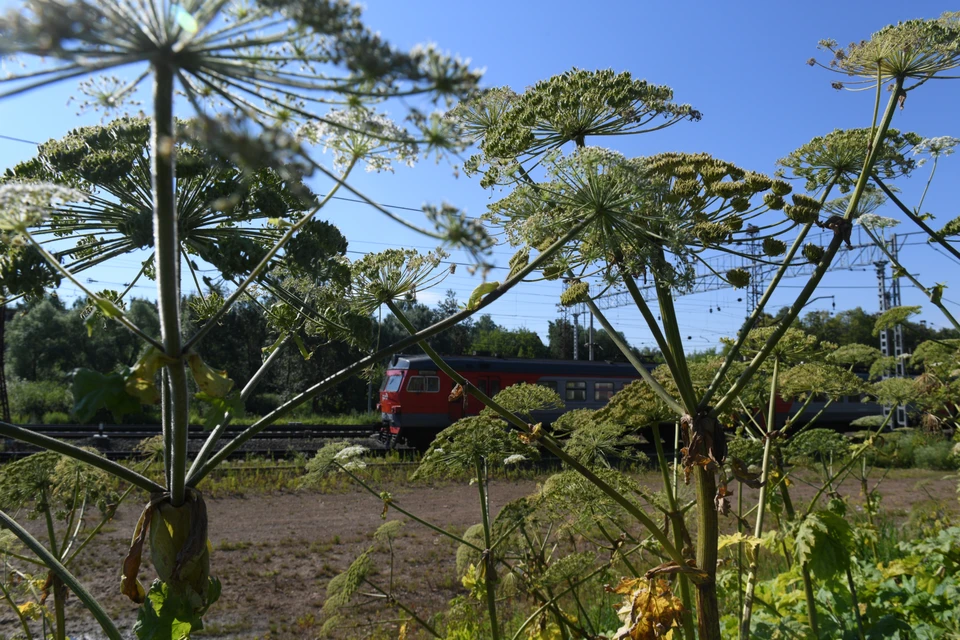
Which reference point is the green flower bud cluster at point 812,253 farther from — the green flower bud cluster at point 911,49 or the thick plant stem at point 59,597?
the thick plant stem at point 59,597

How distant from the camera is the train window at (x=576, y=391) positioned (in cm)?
2252

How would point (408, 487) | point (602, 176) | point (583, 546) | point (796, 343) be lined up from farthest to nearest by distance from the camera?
point (408, 487)
point (583, 546)
point (796, 343)
point (602, 176)

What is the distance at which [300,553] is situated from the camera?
28.2 ft

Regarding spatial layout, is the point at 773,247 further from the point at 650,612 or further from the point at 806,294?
the point at 650,612

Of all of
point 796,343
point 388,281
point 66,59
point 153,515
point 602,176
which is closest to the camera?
point 66,59

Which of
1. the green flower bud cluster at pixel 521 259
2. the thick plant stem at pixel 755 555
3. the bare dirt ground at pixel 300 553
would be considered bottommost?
the bare dirt ground at pixel 300 553

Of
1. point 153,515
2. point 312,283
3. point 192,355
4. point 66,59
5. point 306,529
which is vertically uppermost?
point 66,59

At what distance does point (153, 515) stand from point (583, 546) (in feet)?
23.3

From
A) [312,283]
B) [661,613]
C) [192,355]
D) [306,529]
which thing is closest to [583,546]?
[306,529]

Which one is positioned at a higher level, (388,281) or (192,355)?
(388,281)

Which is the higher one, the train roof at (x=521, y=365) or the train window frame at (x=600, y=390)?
the train roof at (x=521, y=365)

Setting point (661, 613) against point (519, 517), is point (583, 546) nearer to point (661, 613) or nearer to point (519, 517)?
point (519, 517)

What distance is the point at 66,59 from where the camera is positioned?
3.18 ft

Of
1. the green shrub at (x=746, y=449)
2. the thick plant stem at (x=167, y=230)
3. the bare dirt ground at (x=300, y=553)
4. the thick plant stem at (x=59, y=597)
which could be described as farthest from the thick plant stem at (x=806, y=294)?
the bare dirt ground at (x=300, y=553)
